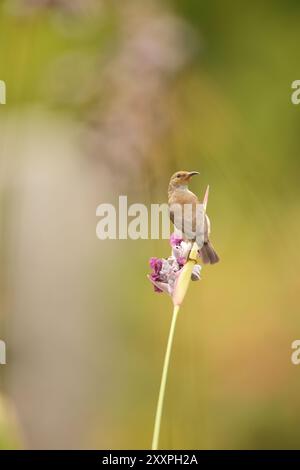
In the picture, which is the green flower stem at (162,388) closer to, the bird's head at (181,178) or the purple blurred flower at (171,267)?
the purple blurred flower at (171,267)

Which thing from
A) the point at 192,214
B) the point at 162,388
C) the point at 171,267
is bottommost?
the point at 162,388

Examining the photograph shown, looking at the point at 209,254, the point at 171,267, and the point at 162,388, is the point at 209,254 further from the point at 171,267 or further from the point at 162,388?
the point at 162,388

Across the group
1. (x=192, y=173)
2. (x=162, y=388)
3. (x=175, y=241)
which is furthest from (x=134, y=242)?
(x=162, y=388)

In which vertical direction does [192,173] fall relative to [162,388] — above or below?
above

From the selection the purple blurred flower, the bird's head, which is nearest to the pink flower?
the purple blurred flower

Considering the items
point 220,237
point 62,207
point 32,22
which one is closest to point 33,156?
point 62,207

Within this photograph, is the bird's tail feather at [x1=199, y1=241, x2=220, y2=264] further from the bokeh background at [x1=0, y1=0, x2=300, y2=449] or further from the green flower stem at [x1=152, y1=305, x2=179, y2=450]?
the green flower stem at [x1=152, y1=305, x2=179, y2=450]
